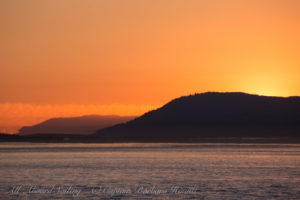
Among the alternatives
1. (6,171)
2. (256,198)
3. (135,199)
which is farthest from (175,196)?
(6,171)

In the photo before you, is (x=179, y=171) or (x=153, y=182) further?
(x=179, y=171)

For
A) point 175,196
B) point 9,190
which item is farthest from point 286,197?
point 9,190

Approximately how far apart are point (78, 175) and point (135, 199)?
2220cm

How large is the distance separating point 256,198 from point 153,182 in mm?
14357

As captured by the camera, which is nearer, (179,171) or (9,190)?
(9,190)

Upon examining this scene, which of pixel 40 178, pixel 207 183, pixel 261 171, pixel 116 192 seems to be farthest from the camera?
pixel 261 171

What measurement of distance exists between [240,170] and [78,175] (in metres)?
20.8

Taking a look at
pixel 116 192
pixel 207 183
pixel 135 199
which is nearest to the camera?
pixel 135 199

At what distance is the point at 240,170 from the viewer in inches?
2864

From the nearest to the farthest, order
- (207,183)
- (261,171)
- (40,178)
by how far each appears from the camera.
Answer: (207,183) → (40,178) → (261,171)

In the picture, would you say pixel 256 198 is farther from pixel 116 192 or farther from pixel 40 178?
pixel 40 178

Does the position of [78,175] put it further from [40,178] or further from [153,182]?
[153,182]

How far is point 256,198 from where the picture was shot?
45094mm

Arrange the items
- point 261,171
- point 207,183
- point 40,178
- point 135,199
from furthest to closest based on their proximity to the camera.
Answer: point 261,171, point 40,178, point 207,183, point 135,199
